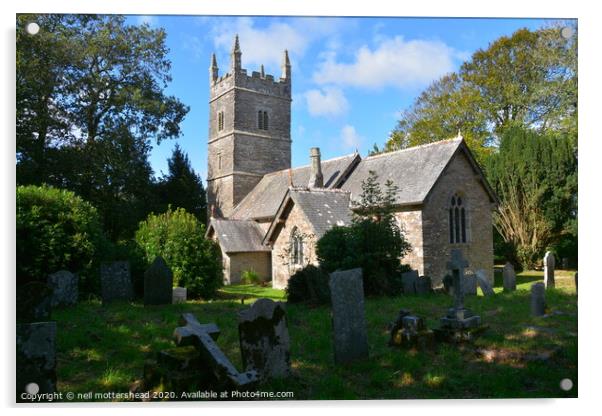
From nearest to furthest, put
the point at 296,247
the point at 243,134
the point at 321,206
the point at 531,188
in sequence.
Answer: the point at 531,188, the point at 321,206, the point at 296,247, the point at 243,134

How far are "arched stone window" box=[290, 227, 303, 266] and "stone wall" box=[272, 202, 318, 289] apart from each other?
0.55 feet

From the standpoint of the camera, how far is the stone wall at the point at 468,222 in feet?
52.0

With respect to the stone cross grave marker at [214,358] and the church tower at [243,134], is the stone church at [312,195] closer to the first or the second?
the church tower at [243,134]

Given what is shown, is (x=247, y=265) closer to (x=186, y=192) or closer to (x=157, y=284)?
(x=186, y=192)

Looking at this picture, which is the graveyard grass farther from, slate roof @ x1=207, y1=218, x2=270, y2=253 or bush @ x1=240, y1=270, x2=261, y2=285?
slate roof @ x1=207, y1=218, x2=270, y2=253

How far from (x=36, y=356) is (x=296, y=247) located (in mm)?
12188

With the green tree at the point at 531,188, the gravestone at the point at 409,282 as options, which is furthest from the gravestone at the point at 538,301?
the gravestone at the point at 409,282

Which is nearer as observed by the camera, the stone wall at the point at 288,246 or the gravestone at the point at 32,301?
the gravestone at the point at 32,301

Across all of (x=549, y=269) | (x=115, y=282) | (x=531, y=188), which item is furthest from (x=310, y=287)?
(x=531, y=188)

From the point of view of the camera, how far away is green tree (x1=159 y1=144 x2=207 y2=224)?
22.9 meters

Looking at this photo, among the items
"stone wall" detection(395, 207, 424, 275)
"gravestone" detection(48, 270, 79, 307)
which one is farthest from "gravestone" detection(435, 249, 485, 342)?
"stone wall" detection(395, 207, 424, 275)

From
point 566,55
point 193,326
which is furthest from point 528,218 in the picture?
point 193,326

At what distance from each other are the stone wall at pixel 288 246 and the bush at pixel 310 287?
3865 mm

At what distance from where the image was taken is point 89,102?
7863 mm
